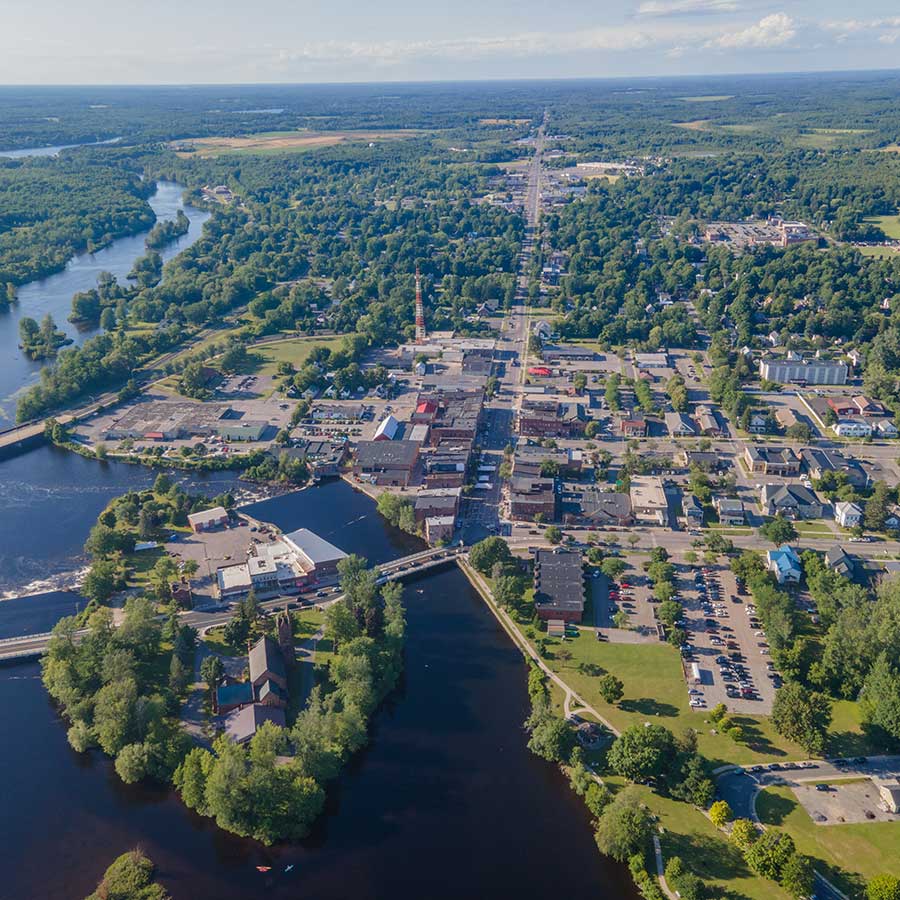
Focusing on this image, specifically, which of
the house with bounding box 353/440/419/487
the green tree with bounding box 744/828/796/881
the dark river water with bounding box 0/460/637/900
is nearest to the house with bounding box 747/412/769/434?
the house with bounding box 353/440/419/487

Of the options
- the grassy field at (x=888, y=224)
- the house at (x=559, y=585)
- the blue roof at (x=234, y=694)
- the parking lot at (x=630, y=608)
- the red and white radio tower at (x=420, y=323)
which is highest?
the grassy field at (x=888, y=224)

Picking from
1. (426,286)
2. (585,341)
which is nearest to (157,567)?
(585,341)

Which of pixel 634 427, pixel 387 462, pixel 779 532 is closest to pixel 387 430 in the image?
pixel 387 462

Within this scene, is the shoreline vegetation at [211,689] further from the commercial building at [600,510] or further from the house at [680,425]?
the house at [680,425]

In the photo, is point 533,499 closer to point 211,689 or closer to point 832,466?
point 832,466

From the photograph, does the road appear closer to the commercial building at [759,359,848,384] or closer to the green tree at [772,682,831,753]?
the green tree at [772,682,831,753]

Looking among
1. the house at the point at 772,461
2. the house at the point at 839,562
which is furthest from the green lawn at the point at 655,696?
the house at the point at 772,461

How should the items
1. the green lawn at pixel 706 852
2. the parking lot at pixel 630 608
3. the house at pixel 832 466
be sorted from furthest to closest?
1. the house at pixel 832 466
2. the parking lot at pixel 630 608
3. the green lawn at pixel 706 852
